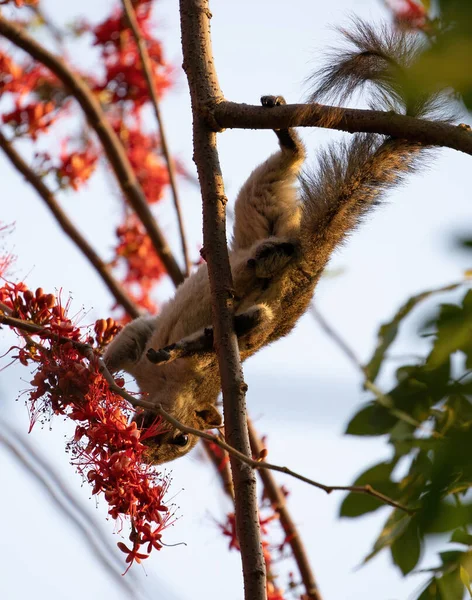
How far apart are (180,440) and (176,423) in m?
2.20

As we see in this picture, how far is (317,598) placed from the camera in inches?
188

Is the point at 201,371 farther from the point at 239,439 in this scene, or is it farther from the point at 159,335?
the point at 239,439

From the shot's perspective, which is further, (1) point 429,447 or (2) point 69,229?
(2) point 69,229

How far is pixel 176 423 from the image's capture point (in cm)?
236

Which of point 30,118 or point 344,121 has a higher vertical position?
point 30,118

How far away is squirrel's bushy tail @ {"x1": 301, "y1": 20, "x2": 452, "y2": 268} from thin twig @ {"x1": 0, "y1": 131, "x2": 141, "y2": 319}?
6.21 ft

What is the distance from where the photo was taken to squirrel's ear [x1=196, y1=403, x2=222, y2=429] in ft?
14.6

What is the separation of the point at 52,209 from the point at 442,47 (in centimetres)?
488

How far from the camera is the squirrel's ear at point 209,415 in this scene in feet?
14.6

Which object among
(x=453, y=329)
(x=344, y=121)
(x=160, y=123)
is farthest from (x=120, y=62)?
(x=453, y=329)

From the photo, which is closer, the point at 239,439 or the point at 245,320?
the point at 239,439

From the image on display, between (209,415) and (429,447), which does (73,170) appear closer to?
(209,415)

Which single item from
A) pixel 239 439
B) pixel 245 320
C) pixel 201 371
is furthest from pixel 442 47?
pixel 201 371

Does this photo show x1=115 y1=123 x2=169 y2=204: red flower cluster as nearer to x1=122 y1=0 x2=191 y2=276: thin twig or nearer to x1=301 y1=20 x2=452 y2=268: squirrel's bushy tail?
x1=122 y1=0 x2=191 y2=276: thin twig
